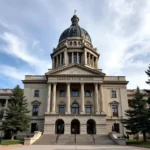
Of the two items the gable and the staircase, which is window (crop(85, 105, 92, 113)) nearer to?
the gable

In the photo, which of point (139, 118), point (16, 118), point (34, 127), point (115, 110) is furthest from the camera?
point (115, 110)

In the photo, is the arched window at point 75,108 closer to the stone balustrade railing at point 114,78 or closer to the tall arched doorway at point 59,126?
the tall arched doorway at point 59,126

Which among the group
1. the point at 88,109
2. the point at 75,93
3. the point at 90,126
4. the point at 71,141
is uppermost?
the point at 75,93

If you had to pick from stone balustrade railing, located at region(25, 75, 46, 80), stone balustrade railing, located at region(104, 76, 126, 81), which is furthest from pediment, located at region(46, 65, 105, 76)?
stone balustrade railing, located at region(25, 75, 46, 80)

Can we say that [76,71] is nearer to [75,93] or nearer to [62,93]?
[75,93]

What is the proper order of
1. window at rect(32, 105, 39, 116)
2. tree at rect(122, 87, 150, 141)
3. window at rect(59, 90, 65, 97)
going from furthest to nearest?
window at rect(59, 90, 65, 97) < window at rect(32, 105, 39, 116) < tree at rect(122, 87, 150, 141)

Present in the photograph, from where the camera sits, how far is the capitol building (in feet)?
120

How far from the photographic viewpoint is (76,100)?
1620 inches

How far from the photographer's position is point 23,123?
32.1m

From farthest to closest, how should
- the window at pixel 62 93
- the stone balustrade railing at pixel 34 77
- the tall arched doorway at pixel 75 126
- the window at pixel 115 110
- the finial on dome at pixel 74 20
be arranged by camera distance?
the finial on dome at pixel 74 20 → the stone balustrade railing at pixel 34 77 → the window at pixel 62 93 → the window at pixel 115 110 → the tall arched doorway at pixel 75 126

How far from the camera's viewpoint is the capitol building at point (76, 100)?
120 feet

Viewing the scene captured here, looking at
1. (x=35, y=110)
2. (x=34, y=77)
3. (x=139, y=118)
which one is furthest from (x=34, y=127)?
(x=139, y=118)

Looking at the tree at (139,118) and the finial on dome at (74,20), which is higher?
the finial on dome at (74,20)

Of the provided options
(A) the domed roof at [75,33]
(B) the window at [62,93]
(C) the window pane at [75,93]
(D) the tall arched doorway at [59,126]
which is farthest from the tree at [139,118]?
(A) the domed roof at [75,33]
